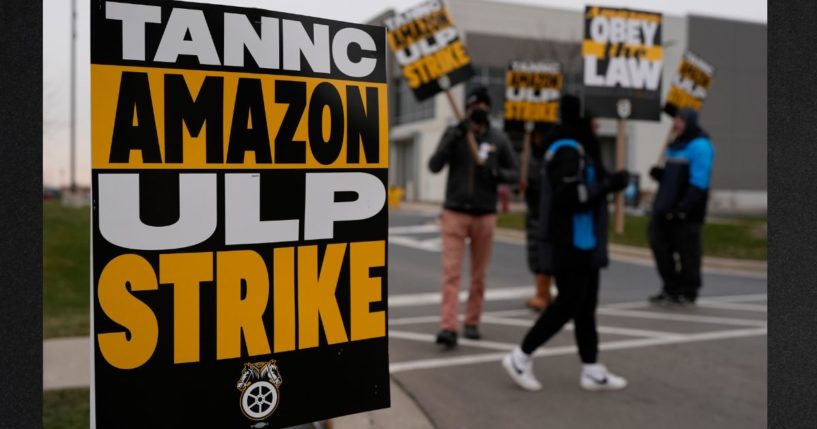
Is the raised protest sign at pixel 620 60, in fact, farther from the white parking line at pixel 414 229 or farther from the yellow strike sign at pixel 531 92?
the white parking line at pixel 414 229

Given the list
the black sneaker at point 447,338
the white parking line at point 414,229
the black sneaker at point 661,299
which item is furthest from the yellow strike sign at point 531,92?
the white parking line at point 414,229

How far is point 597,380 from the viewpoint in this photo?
4.48m

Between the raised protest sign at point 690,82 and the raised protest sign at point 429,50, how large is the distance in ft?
14.6

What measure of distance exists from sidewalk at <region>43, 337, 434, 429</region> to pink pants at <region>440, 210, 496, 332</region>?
95 centimetres

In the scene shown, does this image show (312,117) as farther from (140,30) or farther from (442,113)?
(442,113)

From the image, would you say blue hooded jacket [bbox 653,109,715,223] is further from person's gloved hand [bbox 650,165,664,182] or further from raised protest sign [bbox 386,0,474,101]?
raised protest sign [bbox 386,0,474,101]

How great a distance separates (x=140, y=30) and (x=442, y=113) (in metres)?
34.4

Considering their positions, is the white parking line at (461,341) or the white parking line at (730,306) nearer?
the white parking line at (461,341)

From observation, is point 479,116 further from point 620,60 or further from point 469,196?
point 620,60

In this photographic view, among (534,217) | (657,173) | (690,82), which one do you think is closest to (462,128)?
(534,217)

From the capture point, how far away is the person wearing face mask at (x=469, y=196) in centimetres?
552
